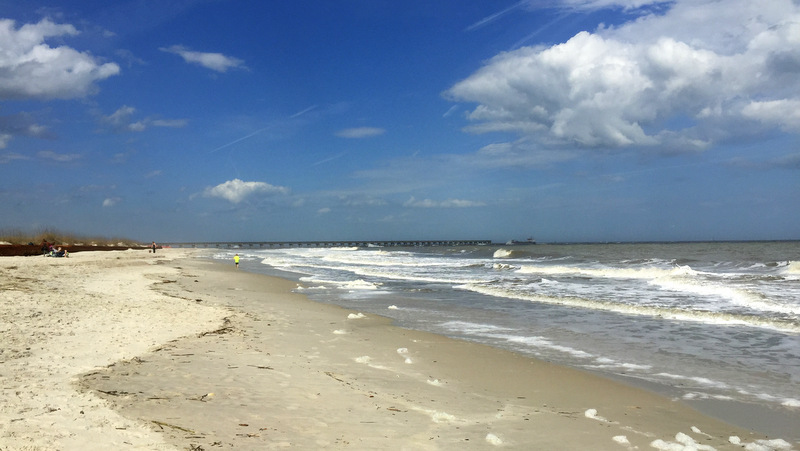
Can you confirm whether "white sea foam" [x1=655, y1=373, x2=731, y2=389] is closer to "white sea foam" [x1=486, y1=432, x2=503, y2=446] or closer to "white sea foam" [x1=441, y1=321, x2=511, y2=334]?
"white sea foam" [x1=486, y1=432, x2=503, y2=446]

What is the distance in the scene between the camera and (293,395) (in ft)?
20.5

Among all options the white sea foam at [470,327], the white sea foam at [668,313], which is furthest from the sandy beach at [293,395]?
the white sea foam at [668,313]

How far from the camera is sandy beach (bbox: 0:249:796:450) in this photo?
4.79 metres

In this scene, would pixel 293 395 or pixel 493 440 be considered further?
pixel 293 395

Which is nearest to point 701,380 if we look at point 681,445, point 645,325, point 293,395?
point 681,445

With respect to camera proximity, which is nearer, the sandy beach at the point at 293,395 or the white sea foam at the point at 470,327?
the sandy beach at the point at 293,395

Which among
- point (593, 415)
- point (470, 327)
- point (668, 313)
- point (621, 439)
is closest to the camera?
point (621, 439)

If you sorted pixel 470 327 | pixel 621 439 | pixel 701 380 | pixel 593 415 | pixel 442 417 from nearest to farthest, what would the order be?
pixel 621 439, pixel 442 417, pixel 593 415, pixel 701 380, pixel 470 327

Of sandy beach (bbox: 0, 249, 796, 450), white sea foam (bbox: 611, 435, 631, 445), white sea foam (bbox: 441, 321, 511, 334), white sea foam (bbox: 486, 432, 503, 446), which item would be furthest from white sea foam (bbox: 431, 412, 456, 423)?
white sea foam (bbox: 441, 321, 511, 334)

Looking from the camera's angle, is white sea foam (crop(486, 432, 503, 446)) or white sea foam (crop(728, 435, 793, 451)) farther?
white sea foam (crop(728, 435, 793, 451))

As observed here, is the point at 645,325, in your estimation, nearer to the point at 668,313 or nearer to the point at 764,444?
the point at 668,313

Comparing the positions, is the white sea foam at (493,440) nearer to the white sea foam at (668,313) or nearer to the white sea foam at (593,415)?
the white sea foam at (593,415)

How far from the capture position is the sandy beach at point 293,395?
15.7 feet

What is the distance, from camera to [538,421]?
5.91 meters
